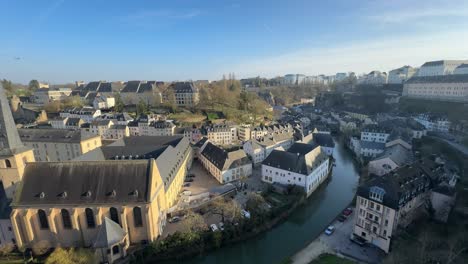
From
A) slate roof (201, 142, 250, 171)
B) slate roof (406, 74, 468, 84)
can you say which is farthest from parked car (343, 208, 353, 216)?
slate roof (406, 74, 468, 84)

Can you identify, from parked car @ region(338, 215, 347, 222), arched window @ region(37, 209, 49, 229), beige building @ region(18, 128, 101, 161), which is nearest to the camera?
arched window @ region(37, 209, 49, 229)

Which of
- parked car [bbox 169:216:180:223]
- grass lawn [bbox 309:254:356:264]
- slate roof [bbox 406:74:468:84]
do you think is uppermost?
slate roof [bbox 406:74:468:84]

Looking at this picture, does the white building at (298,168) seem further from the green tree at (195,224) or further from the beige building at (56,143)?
the beige building at (56,143)

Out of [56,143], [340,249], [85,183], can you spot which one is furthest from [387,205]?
[56,143]

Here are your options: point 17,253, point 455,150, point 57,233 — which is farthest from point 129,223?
point 455,150

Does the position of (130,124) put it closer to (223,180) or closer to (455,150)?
(223,180)

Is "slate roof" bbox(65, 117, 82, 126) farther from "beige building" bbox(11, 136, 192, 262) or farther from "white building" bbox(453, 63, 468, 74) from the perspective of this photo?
"white building" bbox(453, 63, 468, 74)

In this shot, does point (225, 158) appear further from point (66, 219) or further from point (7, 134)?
point (7, 134)
